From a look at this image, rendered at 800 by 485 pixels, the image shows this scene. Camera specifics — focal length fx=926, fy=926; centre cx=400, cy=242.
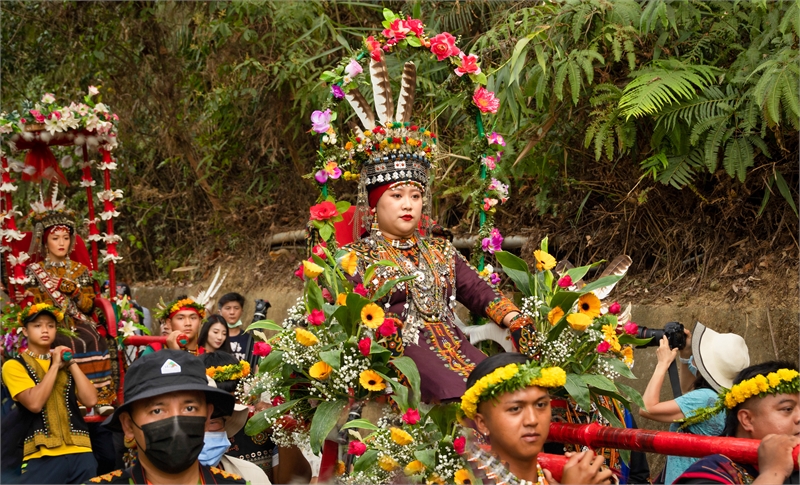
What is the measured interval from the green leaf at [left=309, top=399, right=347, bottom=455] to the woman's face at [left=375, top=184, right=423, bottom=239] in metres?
1.23

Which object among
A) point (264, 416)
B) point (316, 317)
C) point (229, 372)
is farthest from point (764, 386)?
point (229, 372)

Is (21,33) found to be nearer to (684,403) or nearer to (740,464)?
(684,403)

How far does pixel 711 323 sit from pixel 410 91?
278cm

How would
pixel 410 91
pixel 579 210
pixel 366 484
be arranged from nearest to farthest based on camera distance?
pixel 366 484 < pixel 410 91 < pixel 579 210

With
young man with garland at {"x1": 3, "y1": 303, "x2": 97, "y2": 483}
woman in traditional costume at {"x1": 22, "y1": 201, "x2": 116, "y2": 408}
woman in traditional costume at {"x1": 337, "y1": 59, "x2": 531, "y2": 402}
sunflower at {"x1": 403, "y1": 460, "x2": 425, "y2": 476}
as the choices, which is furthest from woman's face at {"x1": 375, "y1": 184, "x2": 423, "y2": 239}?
woman in traditional costume at {"x1": 22, "y1": 201, "x2": 116, "y2": 408}

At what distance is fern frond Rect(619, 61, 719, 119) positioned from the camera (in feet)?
20.2

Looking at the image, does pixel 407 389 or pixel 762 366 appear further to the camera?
pixel 407 389

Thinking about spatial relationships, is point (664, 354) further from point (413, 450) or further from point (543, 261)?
point (413, 450)

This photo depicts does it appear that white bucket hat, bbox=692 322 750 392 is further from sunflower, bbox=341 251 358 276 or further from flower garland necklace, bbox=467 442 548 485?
sunflower, bbox=341 251 358 276

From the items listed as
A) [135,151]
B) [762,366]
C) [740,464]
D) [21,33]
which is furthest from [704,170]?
[21,33]

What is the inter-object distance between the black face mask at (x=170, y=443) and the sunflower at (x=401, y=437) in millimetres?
870

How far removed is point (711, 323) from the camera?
6570 millimetres


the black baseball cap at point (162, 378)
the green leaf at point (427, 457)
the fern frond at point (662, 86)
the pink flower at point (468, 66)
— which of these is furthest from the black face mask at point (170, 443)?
the fern frond at point (662, 86)

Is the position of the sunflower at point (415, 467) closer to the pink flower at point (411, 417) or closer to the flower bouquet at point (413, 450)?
the flower bouquet at point (413, 450)
